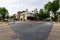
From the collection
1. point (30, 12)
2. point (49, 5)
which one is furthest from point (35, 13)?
point (49, 5)

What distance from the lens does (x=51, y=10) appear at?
117 meters

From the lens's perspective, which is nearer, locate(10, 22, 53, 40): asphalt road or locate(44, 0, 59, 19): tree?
locate(10, 22, 53, 40): asphalt road

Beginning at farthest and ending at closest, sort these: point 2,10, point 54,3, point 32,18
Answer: point 2,10 → point 32,18 → point 54,3

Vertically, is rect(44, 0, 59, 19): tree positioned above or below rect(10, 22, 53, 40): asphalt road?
above

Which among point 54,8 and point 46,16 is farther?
point 46,16

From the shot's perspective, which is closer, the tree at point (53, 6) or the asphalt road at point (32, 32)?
the asphalt road at point (32, 32)

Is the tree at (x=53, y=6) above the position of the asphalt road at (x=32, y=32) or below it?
above

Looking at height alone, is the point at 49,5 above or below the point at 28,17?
above

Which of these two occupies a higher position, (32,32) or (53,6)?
(53,6)

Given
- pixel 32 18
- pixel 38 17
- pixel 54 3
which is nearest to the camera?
pixel 54 3

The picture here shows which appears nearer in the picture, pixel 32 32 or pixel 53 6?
pixel 32 32

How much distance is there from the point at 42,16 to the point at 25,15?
49.1 ft

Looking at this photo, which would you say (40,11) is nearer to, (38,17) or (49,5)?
(38,17)

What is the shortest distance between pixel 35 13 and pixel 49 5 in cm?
2575
